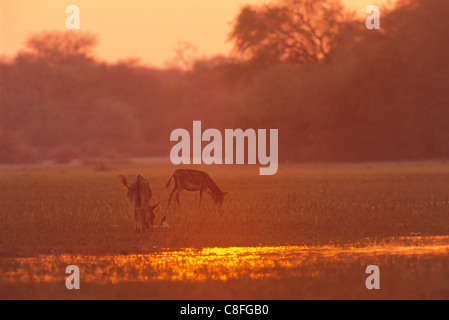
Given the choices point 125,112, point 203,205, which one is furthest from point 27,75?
point 203,205

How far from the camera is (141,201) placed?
15.2 m

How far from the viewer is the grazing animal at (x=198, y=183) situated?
66.6 ft

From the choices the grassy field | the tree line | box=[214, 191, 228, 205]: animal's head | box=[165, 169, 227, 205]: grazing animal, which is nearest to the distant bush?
the tree line

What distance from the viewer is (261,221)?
17141 mm

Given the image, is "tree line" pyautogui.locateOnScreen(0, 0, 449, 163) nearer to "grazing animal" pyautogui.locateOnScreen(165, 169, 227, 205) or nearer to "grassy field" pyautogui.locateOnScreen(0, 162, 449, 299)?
"grassy field" pyautogui.locateOnScreen(0, 162, 449, 299)

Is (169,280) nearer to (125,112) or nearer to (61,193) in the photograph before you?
(61,193)

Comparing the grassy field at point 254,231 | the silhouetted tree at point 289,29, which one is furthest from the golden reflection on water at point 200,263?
the silhouetted tree at point 289,29

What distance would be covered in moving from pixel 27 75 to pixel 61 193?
181ft

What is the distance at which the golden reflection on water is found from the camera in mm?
Result: 10641

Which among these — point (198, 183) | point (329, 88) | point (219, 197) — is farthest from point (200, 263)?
point (329, 88)

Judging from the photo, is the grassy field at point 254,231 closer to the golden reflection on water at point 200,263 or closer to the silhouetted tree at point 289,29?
the golden reflection on water at point 200,263

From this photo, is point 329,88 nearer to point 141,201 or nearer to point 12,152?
point 12,152

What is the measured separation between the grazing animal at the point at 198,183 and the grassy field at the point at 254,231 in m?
0.34

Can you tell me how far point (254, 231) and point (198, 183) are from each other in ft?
15.8
